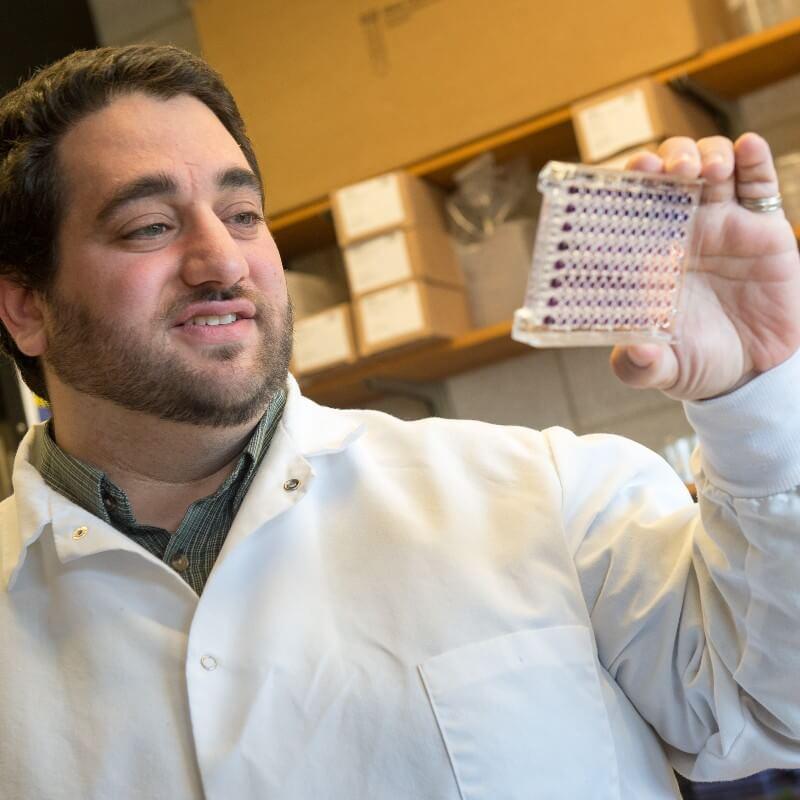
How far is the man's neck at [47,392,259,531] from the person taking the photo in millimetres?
1409

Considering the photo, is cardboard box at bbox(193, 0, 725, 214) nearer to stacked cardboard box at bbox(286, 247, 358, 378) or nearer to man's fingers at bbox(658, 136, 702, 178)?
stacked cardboard box at bbox(286, 247, 358, 378)

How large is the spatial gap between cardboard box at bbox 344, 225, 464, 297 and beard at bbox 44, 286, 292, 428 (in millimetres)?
1245

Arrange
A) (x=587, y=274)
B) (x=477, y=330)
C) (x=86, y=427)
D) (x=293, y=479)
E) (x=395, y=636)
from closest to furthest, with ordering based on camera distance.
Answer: (x=587, y=274), (x=395, y=636), (x=293, y=479), (x=86, y=427), (x=477, y=330)

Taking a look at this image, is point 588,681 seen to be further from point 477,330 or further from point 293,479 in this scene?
point 477,330

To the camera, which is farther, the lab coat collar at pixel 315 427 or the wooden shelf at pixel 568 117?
the wooden shelf at pixel 568 117

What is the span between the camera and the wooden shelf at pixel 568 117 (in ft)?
8.17

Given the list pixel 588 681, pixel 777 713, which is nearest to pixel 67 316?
pixel 588 681

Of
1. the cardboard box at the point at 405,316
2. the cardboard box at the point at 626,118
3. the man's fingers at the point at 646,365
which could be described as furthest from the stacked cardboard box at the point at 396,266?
the man's fingers at the point at 646,365

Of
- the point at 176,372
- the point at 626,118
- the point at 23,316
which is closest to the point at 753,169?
the point at 176,372

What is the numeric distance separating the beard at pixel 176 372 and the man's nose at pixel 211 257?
0.02 metres

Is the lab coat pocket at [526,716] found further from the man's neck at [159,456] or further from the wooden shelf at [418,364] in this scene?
the wooden shelf at [418,364]

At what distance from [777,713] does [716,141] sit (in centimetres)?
53

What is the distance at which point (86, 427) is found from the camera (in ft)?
4.86

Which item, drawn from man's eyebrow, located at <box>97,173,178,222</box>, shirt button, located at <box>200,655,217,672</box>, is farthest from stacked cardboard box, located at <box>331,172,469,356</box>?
shirt button, located at <box>200,655,217,672</box>
